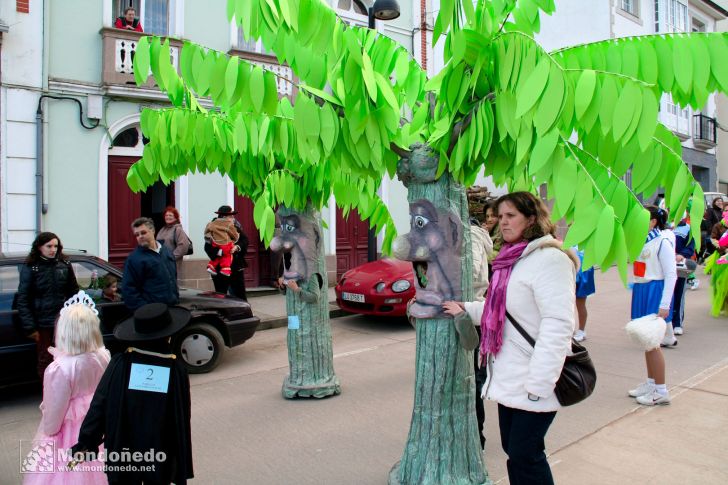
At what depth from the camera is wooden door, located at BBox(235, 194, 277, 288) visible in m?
11.9

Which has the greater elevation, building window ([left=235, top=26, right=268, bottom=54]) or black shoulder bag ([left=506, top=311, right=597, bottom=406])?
building window ([left=235, top=26, right=268, bottom=54])

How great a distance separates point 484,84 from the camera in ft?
9.41

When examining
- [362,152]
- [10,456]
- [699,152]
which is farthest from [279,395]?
[699,152]

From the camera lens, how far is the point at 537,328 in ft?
8.79

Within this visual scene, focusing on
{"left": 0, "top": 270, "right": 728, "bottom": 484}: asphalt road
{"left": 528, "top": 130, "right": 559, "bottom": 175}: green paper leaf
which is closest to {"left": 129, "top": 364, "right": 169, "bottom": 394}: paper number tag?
{"left": 0, "top": 270, "right": 728, "bottom": 484}: asphalt road

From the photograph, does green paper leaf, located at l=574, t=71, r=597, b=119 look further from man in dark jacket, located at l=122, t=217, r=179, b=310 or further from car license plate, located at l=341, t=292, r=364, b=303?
car license plate, located at l=341, t=292, r=364, b=303

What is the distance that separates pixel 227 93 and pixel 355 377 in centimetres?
419

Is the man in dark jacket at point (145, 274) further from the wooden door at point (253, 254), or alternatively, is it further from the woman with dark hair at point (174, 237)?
the wooden door at point (253, 254)

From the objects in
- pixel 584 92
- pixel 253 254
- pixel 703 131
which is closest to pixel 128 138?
pixel 253 254

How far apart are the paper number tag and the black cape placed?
2cm

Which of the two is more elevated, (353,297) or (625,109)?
(625,109)

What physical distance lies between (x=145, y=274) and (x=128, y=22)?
681cm

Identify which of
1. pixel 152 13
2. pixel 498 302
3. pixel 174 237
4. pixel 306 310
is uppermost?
pixel 152 13
